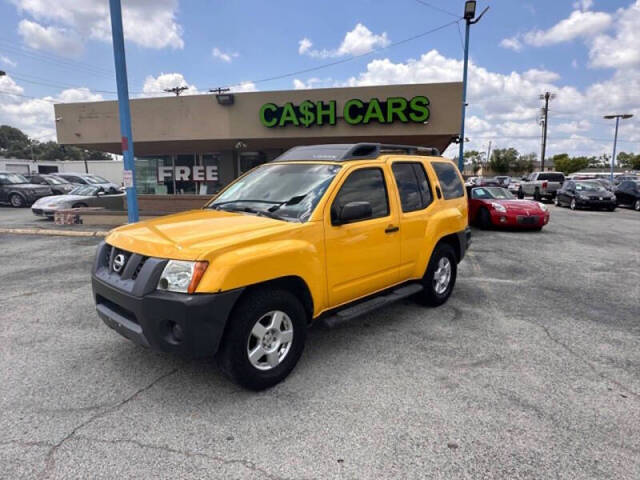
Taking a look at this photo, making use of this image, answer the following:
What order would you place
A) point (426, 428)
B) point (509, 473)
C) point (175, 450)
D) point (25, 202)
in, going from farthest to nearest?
point (25, 202), point (426, 428), point (175, 450), point (509, 473)

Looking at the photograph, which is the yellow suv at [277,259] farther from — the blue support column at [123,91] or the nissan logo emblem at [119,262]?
the blue support column at [123,91]

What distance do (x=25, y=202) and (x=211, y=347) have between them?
24906 mm

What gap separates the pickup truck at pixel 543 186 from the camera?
2564 centimetres

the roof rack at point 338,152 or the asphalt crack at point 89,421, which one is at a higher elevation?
the roof rack at point 338,152

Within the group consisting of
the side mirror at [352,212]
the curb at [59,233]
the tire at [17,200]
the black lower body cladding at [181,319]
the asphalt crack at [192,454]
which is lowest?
the asphalt crack at [192,454]

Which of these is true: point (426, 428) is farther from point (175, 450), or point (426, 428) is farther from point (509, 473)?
point (175, 450)

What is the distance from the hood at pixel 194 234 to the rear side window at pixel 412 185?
172cm

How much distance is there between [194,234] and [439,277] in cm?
337

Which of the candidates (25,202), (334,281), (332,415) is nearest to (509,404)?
(332,415)

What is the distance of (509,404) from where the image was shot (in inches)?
120

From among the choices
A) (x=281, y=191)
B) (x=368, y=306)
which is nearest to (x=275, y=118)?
(x=281, y=191)

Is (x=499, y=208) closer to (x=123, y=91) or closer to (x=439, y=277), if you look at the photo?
(x=439, y=277)

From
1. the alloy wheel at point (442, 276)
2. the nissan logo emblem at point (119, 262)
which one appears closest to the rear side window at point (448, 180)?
the alloy wheel at point (442, 276)

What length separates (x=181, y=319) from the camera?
2.73 m
